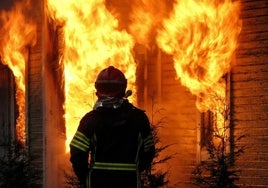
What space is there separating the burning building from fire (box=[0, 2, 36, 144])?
0.07 ft

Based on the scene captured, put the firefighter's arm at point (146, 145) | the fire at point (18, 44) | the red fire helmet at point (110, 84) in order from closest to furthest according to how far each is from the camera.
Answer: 1. the red fire helmet at point (110, 84)
2. the firefighter's arm at point (146, 145)
3. the fire at point (18, 44)

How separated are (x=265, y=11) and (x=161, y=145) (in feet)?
10.1

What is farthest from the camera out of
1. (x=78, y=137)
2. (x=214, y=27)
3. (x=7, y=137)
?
(x=7, y=137)

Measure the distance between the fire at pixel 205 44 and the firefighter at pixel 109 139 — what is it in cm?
397

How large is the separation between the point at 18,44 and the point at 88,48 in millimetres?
1833

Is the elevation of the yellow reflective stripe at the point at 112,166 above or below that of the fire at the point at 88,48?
below

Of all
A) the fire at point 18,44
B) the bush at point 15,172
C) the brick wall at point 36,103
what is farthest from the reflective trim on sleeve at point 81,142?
the fire at point 18,44

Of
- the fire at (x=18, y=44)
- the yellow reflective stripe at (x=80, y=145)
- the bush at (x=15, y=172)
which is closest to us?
the yellow reflective stripe at (x=80, y=145)

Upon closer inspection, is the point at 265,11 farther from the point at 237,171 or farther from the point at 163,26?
the point at 237,171

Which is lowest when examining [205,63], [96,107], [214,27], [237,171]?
[237,171]

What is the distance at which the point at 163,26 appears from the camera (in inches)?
355

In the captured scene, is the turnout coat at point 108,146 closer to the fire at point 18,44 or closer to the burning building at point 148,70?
the burning building at point 148,70

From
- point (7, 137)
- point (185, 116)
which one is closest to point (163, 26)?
point (185, 116)

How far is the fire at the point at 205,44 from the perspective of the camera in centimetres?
823
